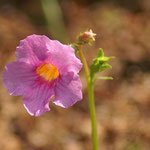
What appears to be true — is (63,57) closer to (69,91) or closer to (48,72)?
(69,91)

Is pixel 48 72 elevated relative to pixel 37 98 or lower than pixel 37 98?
elevated

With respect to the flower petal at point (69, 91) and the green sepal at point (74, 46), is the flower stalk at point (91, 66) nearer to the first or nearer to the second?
the green sepal at point (74, 46)

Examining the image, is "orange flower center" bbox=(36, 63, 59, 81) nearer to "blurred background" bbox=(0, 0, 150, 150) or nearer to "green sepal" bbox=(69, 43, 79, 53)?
"green sepal" bbox=(69, 43, 79, 53)

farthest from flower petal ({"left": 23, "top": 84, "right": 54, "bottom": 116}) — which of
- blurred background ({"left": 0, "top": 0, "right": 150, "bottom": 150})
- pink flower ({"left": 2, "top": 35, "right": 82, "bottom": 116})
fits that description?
blurred background ({"left": 0, "top": 0, "right": 150, "bottom": 150})

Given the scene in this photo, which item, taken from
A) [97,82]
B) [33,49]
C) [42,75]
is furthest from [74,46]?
[97,82]

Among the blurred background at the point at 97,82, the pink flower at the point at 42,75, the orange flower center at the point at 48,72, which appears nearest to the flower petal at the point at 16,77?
the pink flower at the point at 42,75

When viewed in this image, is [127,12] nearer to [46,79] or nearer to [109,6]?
[109,6]
